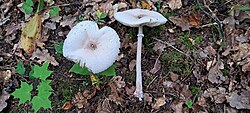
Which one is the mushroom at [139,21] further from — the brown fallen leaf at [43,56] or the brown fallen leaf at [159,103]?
the brown fallen leaf at [43,56]

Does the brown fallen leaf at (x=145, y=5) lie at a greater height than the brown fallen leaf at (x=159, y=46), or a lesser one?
greater

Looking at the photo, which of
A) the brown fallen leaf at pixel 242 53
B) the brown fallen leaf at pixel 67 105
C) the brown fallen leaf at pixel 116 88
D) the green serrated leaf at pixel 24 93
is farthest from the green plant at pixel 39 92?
the brown fallen leaf at pixel 242 53

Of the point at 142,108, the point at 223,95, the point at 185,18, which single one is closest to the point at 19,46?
the point at 142,108

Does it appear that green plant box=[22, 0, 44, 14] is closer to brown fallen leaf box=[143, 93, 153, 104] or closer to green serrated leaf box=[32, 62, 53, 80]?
green serrated leaf box=[32, 62, 53, 80]

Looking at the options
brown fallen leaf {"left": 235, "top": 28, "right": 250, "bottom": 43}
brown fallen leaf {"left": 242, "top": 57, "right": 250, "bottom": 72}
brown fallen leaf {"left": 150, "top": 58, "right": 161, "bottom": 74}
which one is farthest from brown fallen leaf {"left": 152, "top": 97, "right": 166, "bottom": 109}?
brown fallen leaf {"left": 235, "top": 28, "right": 250, "bottom": 43}

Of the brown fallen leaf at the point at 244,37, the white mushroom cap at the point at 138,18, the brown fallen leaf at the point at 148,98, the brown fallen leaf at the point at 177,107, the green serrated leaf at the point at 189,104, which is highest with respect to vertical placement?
the white mushroom cap at the point at 138,18

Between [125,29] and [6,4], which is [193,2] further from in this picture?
[6,4]

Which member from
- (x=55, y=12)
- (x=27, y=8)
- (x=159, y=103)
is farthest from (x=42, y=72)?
Answer: (x=159, y=103)

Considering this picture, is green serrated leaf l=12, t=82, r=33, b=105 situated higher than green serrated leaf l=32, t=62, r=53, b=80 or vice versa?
green serrated leaf l=32, t=62, r=53, b=80
